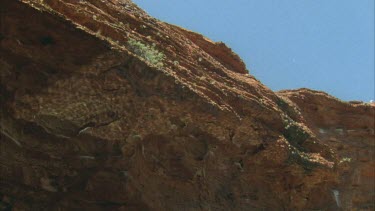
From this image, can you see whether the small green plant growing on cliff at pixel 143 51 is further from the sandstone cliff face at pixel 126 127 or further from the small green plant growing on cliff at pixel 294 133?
the small green plant growing on cliff at pixel 294 133

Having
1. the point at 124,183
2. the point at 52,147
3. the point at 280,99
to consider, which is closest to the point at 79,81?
the point at 52,147

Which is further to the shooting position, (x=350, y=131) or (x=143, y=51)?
(x=350, y=131)

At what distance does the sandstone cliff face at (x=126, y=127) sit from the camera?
11227 mm

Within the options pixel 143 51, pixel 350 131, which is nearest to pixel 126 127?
pixel 143 51

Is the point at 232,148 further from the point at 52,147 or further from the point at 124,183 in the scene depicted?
the point at 52,147

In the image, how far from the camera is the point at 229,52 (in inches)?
982

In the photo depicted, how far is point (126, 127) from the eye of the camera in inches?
484

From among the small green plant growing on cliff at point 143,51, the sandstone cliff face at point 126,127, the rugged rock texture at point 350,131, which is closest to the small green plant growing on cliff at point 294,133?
the sandstone cliff face at point 126,127

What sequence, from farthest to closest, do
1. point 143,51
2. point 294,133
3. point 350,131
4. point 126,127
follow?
point 350,131, point 294,133, point 143,51, point 126,127

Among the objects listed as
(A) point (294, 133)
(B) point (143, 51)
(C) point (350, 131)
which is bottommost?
(A) point (294, 133)

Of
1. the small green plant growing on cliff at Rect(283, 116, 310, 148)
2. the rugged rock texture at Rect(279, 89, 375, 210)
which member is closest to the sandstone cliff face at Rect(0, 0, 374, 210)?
the small green plant growing on cliff at Rect(283, 116, 310, 148)

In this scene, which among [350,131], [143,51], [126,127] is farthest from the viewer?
[350,131]

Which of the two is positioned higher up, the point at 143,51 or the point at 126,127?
the point at 143,51

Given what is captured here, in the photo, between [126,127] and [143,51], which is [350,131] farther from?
[126,127]
